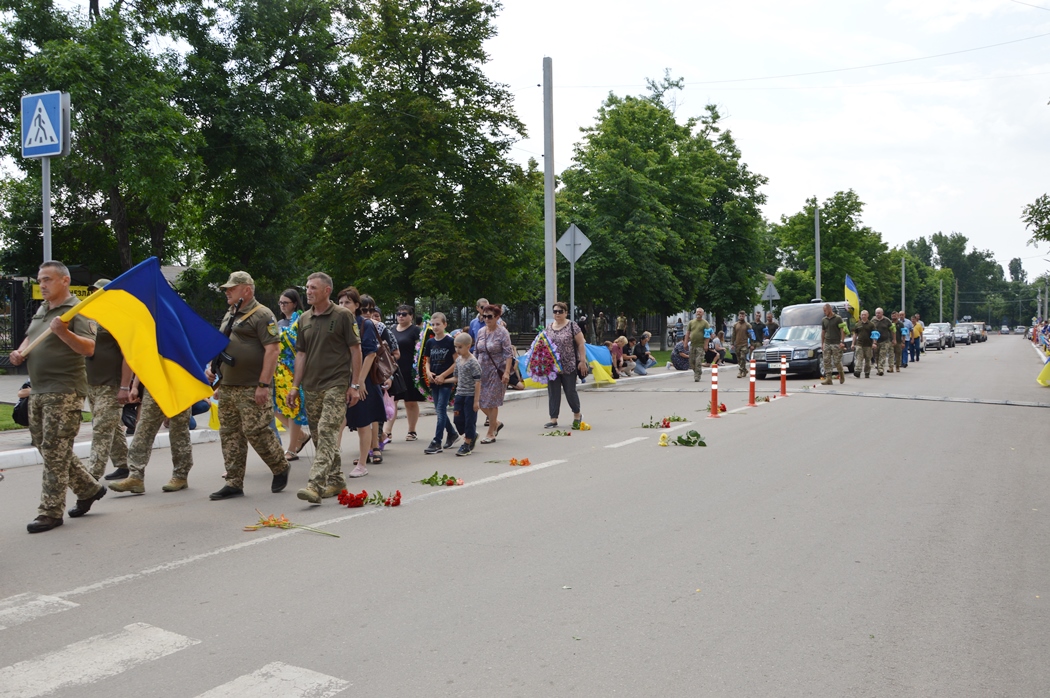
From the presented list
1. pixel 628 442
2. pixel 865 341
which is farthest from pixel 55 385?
pixel 865 341

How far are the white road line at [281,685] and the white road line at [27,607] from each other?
63.2 inches

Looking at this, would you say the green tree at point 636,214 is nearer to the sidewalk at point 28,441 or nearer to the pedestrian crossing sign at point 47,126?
the sidewalk at point 28,441

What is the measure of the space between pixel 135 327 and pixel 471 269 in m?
17.8

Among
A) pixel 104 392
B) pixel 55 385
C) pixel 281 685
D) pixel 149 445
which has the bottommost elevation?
pixel 281 685

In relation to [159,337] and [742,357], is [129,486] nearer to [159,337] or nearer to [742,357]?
[159,337]

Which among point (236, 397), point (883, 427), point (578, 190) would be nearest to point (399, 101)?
point (578, 190)

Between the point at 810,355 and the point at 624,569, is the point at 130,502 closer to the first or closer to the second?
the point at 624,569

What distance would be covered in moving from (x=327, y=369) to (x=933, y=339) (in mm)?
56533

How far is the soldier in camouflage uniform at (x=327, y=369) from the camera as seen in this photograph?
7.56m

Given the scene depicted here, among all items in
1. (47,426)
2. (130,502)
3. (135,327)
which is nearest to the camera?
(47,426)

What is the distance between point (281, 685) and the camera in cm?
372

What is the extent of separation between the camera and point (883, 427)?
1279 cm

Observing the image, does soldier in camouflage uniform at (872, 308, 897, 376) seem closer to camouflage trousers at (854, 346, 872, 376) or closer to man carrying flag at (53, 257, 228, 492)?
camouflage trousers at (854, 346, 872, 376)

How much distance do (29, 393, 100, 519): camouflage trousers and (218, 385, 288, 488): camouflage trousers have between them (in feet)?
4.04
